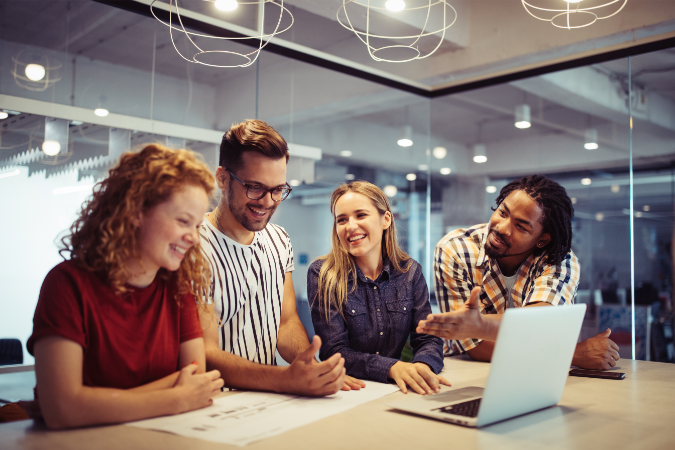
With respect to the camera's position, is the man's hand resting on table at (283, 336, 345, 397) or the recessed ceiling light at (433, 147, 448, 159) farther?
the recessed ceiling light at (433, 147, 448, 159)

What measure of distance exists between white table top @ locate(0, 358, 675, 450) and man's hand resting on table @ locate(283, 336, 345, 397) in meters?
0.10

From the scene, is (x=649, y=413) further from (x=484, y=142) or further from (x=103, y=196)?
(x=484, y=142)

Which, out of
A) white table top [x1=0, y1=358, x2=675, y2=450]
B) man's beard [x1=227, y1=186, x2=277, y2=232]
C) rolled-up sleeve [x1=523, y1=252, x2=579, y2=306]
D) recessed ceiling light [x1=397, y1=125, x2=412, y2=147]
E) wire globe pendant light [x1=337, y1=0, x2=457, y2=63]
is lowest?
white table top [x1=0, y1=358, x2=675, y2=450]

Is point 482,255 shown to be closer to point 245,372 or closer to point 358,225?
point 358,225

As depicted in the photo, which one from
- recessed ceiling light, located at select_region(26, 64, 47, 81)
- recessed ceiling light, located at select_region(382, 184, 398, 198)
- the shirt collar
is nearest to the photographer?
the shirt collar

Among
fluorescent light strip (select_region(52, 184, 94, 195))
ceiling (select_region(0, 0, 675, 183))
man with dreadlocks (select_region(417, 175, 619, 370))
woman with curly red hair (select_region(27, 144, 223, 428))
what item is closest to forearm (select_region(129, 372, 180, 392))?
woman with curly red hair (select_region(27, 144, 223, 428))

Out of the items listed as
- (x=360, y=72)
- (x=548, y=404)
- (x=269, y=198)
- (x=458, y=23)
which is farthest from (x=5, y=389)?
(x=458, y=23)

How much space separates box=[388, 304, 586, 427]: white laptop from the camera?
1.19 m

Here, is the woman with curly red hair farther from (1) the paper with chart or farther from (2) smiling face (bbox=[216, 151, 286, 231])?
(2) smiling face (bbox=[216, 151, 286, 231])

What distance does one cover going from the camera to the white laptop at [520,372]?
1188 mm

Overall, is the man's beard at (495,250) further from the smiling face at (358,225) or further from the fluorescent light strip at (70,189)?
the fluorescent light strip at (70,189)

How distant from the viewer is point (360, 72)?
14.4 feet

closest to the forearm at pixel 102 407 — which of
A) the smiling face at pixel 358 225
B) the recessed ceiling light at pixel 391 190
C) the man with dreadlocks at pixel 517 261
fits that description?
the smiling face at pixel 358 225

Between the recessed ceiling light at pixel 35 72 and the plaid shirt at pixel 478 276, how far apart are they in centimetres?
226
